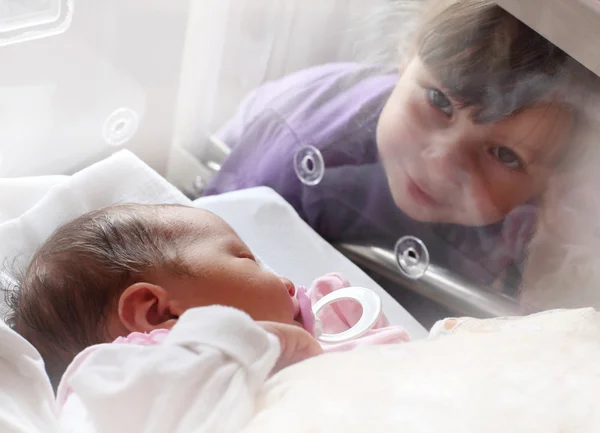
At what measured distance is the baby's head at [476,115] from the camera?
0.68 metres

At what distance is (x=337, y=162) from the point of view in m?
0.99

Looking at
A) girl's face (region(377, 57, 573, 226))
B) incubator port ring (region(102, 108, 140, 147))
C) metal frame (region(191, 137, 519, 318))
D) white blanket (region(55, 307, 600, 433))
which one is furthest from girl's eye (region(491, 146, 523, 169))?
incubator port ring (region(102, 108, 140, 147))

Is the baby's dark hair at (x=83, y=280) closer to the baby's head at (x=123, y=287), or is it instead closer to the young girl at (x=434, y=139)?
the baby's head at (x=123, y=287)

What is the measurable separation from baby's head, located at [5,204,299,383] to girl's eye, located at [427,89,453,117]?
0.30 metres

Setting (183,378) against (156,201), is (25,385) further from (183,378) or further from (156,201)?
(156,201)

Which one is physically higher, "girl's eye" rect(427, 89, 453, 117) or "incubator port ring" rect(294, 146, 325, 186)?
"girl's eye" rect(427, 89, 453, 117)

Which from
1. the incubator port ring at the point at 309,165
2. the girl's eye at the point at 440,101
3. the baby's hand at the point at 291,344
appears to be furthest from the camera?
the incubator port ring at the point at 309,165

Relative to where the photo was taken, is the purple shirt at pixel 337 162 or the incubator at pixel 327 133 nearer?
the incubator at pixel 327 133

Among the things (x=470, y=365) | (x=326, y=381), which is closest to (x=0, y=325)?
(x=326, y=381)

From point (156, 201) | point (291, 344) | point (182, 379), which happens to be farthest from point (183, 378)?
point (156, 201)

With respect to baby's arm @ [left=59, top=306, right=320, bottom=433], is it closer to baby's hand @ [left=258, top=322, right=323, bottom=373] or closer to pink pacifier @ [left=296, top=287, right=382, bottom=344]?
baby's hand @ [left=258, top=322, right=323, bottom=373]

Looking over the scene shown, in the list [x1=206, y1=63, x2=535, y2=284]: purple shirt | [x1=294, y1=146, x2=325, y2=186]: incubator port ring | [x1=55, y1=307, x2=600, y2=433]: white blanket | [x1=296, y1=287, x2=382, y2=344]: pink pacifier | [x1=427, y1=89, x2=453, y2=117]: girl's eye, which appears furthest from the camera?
[x1=294, y1=146, x2=325, y2=186]: incubator port ring

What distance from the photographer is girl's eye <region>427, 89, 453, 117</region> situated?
31.3 inches

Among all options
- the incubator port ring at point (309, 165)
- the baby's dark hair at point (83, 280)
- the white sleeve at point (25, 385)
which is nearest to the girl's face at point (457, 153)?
the incubator port ring at point (309, 165)
